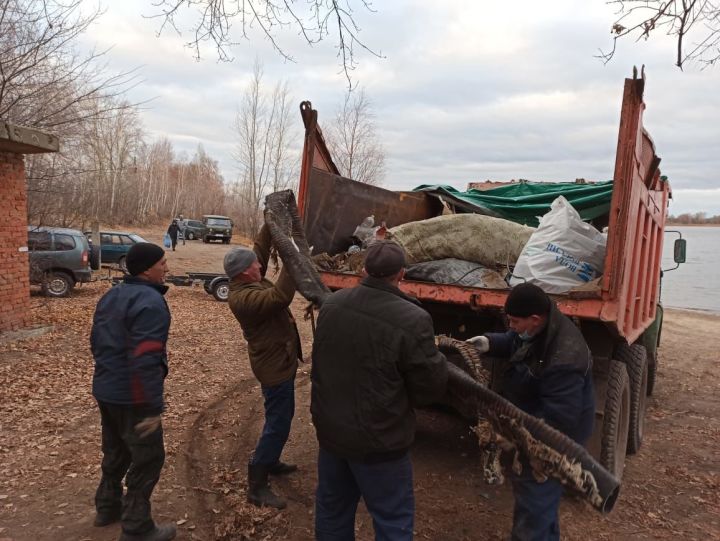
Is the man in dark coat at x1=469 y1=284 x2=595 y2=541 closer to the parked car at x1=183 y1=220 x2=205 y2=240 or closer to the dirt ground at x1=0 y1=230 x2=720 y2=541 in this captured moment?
the dirt ground at x1=0 y1=230 x2=720 y2=541

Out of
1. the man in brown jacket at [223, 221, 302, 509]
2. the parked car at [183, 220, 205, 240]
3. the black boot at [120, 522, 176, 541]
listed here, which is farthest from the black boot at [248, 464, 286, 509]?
the parked car at [183, 220, 205, 240]

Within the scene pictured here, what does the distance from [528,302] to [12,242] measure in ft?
26.5

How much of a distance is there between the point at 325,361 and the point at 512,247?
2.49 metres

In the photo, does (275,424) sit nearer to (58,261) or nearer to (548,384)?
(548,384)

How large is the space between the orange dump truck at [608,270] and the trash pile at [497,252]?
7.6 inches

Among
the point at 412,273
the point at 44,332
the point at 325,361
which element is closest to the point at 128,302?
the point at 325,361

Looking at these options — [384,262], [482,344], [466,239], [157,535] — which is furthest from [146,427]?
[466,239]

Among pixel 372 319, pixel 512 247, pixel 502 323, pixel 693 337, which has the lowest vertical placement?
pixel 693 337

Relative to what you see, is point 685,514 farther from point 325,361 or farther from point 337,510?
point 325,361

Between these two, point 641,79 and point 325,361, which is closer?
point 325,361

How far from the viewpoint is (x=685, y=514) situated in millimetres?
3592

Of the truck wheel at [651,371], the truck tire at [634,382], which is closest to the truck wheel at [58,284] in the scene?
the truck wheel at [651,371]

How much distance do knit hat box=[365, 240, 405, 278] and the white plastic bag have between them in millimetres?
1702

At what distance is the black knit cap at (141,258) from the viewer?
9.38ft
